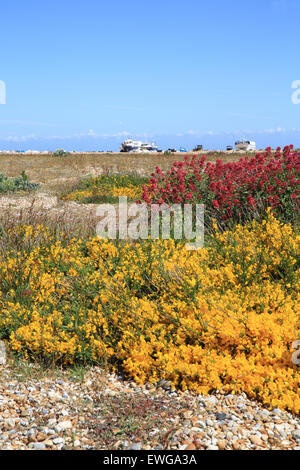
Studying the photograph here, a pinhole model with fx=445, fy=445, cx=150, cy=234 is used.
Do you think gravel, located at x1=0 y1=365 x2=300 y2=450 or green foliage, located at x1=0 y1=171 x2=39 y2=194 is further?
green foliage, located at x1=0 y1=171 x2=39 y2=194

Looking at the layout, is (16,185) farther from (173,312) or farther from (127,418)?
(127,418)

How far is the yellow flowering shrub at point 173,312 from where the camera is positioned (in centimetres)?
384

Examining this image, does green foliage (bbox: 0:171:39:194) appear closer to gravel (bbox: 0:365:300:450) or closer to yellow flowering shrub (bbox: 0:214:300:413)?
yellow flowering shrub (bbox: 0:214:300:413)

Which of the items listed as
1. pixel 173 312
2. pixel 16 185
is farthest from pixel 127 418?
pixel 16 185

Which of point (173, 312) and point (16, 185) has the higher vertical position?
point (16, 185)

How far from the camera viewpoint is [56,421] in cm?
338

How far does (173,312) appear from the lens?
4.29 m

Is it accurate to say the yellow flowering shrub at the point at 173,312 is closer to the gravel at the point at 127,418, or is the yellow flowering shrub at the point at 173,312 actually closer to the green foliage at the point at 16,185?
the gravel at the point at 127,418

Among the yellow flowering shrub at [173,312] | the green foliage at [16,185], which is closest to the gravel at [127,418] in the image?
the yellow flowering shrub at [173,312]

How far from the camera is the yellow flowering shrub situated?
3.84 m

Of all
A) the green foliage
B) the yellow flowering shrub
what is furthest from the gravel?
the green foliage

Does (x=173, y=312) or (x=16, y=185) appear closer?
(x=173, y=312)
